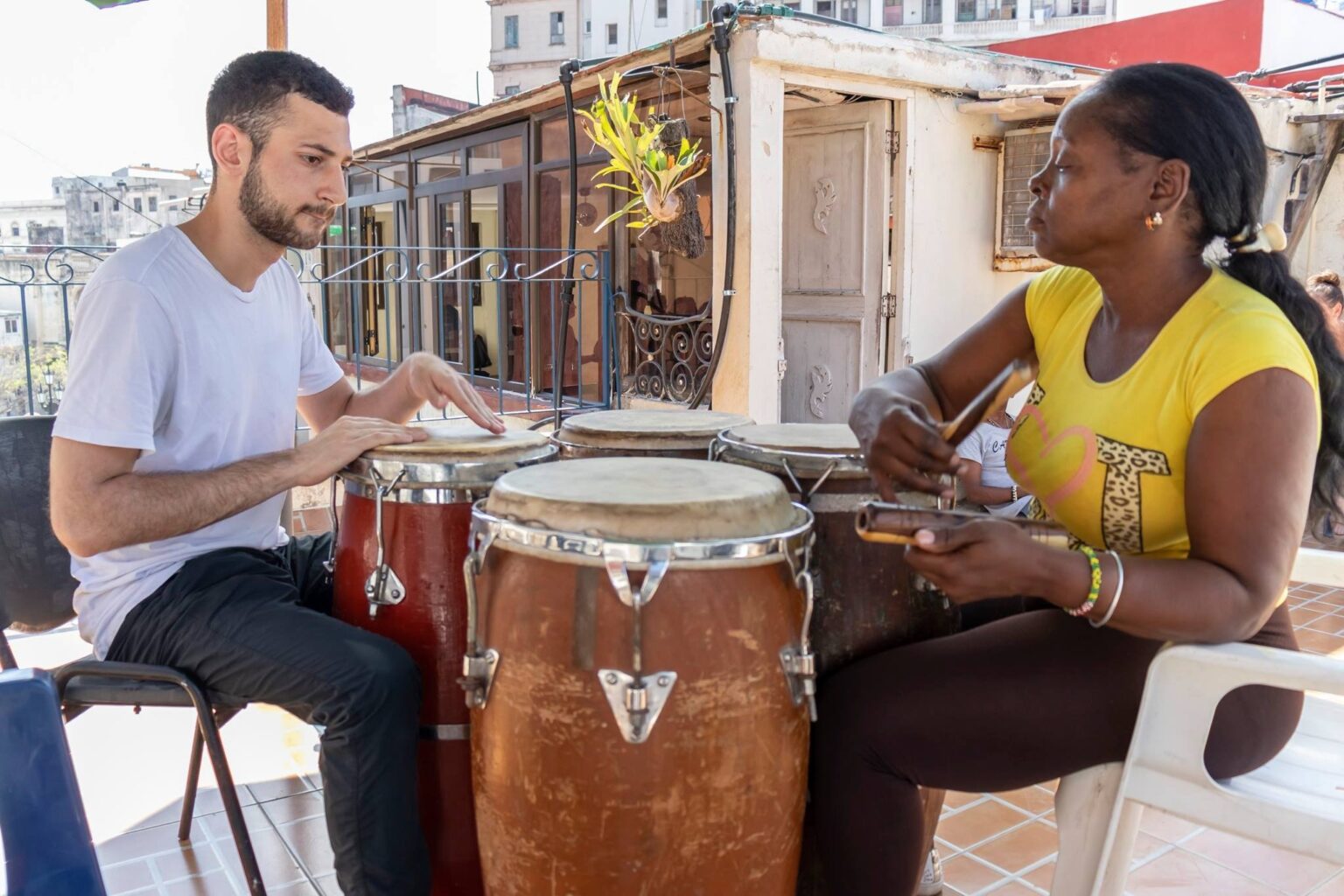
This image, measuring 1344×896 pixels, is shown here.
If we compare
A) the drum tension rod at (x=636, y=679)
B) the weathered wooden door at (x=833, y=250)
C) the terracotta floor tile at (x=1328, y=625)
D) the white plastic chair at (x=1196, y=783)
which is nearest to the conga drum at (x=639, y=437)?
the drum tension rod at (x=636, y=679)

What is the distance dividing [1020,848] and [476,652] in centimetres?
167

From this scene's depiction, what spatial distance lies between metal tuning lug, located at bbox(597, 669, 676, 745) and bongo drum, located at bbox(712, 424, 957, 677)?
0.47 metres

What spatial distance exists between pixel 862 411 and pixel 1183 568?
648mm

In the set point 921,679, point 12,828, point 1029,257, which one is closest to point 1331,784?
point 921,679

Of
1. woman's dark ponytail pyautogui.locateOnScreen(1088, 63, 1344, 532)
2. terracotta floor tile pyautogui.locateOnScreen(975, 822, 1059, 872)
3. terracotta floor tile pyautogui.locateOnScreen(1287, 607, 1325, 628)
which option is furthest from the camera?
terracotta floor tile pyautogui.locateOnScreen(1287, 607, 1325, 628)

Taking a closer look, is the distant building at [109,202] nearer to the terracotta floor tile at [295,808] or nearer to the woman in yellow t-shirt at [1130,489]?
the terracotta floor tile at [295,808]

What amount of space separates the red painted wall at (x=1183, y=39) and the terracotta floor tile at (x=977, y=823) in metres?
7.50

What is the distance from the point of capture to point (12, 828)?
1.48 metres

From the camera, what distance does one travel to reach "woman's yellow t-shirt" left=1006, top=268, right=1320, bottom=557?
163 centimetres

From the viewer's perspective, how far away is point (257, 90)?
2.21 meters

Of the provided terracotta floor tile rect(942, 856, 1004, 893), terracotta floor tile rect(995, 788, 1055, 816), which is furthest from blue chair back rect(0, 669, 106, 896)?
terracotta floor tile rect(995, 788, 1055, 816)

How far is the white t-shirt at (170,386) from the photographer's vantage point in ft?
6.29

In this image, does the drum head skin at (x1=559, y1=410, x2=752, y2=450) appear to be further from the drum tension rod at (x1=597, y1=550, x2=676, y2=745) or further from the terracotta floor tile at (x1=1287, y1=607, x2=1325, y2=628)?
the terracotta floor tile at (x1=1287, y1=607, x2=1325, y2=628)

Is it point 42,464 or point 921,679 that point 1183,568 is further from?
point 42,464
